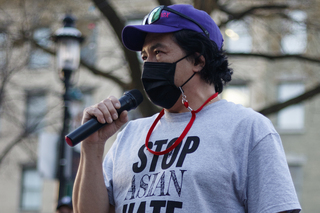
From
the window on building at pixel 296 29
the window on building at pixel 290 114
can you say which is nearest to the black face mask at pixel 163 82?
the window on building at pixel 296 29

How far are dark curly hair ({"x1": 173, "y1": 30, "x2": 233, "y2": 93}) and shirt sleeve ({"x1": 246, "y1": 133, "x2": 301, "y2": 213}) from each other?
0.58 meters

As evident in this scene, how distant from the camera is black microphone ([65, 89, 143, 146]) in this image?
2.01m

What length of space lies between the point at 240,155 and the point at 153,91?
634 mm

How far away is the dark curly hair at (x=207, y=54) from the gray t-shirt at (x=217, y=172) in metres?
0.28

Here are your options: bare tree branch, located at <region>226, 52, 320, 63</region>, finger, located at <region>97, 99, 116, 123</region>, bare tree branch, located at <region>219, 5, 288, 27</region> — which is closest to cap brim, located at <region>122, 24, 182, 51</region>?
finger, located at <region>97, 99, 116, 123</region>

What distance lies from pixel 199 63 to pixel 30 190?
63.4 feet

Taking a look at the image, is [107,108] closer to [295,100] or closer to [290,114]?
[295,100]

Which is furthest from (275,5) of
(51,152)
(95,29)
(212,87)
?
(212,87)

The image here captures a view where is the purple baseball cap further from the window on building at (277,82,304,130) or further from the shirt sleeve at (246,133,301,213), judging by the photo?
the window on building at (277,82,304,130)

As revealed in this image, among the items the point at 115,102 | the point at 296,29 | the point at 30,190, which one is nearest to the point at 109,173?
the point at 115,102

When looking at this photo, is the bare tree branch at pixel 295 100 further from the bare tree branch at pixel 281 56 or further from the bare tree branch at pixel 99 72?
the bare tree branch at pixel 99 72

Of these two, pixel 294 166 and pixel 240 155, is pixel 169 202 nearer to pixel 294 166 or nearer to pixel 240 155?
pixel 240 155

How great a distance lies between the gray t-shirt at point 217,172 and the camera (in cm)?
186

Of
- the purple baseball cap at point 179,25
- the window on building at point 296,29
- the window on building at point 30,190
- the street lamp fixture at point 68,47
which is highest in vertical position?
the window on building at point 296,29
